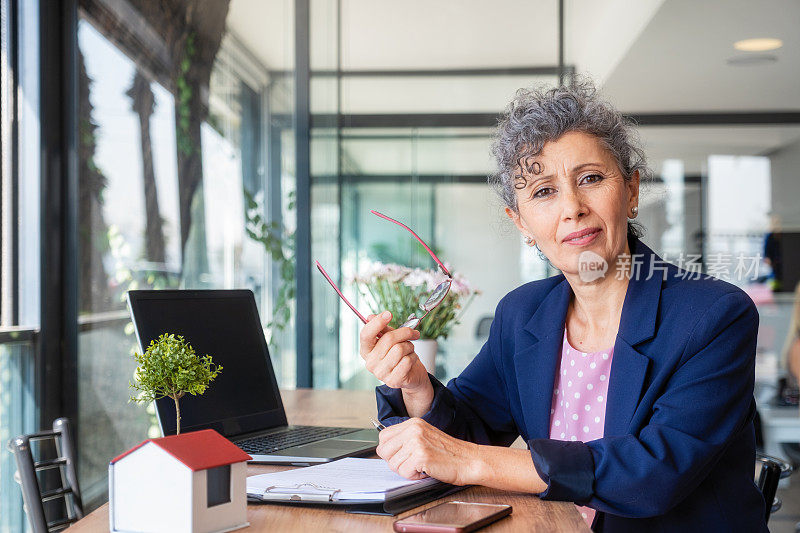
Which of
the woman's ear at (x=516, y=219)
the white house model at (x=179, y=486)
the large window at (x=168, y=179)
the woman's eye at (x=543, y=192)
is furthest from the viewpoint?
the large window at (x=168, y=179)

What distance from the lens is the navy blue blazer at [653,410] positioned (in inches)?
43.4

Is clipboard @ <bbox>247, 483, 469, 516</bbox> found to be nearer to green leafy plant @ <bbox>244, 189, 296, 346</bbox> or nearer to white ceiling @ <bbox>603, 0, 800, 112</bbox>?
green leafy plant @ <bbox>244, 189, 296, 346</bbox>

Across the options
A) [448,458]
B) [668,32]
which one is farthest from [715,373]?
[668,32]

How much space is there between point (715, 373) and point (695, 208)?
427 centimetres

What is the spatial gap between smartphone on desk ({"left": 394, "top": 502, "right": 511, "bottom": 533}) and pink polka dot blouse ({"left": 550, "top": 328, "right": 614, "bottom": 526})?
414 millimetres

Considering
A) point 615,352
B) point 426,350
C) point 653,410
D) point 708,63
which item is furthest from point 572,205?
point 708,63

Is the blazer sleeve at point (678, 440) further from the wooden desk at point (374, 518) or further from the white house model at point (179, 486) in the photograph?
the white house model at point (179, 486)

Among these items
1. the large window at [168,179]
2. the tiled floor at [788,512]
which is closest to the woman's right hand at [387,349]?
the large window at [168,179]

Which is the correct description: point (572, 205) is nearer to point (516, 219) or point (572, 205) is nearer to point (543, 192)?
point (543, 192)

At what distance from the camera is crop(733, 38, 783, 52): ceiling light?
14.8ft

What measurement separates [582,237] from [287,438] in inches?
27.2

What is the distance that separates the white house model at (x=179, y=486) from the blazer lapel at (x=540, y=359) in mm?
644

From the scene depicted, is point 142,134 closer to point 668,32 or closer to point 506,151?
point 506,151

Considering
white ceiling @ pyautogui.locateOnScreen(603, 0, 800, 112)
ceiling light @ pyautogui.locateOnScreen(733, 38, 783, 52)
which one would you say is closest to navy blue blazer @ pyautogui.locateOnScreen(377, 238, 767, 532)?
white ceiling @ pyautogui.locateOnScreen(603, 0, 800, 112)
